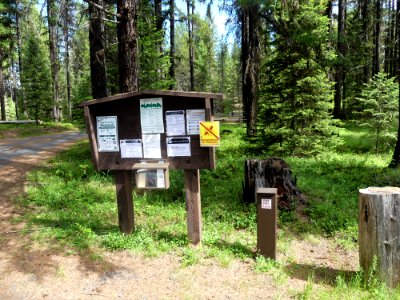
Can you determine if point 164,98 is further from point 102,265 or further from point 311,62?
point 311,62

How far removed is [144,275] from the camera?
4.36m

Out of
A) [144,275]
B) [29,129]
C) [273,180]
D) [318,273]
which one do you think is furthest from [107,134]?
[29,129]

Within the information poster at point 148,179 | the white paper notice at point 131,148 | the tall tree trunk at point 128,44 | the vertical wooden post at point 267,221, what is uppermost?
the tall tree trunk at point 128,44

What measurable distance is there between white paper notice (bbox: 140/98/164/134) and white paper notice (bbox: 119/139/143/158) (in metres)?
0.22

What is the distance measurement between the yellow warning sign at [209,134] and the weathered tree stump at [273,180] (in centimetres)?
214

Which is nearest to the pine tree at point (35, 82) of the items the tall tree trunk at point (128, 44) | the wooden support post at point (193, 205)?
the tall tree trunk at point (128, 44)

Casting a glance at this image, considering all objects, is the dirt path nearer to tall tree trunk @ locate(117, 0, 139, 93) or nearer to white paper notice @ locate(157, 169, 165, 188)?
white paper notice @ locate(157, 169, 165, 188)

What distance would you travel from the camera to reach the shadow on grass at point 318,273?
4.29 metres

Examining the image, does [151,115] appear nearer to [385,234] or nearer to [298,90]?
[385,234]

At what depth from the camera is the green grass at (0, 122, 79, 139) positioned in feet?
65.9

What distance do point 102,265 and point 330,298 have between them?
9.28 ft

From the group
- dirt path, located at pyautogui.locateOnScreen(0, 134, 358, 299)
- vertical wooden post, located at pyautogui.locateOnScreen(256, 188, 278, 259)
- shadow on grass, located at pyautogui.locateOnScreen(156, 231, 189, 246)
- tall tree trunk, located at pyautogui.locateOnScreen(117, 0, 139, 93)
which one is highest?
tall tree trunk, located at pyautogui.locateOnScreen(117, 0, 139, 93)

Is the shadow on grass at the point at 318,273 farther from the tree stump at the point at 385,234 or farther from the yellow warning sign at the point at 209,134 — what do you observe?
the yellow warning sign at the point at 209,134

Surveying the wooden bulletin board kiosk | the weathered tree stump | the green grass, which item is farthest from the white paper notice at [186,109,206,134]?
the green grass
